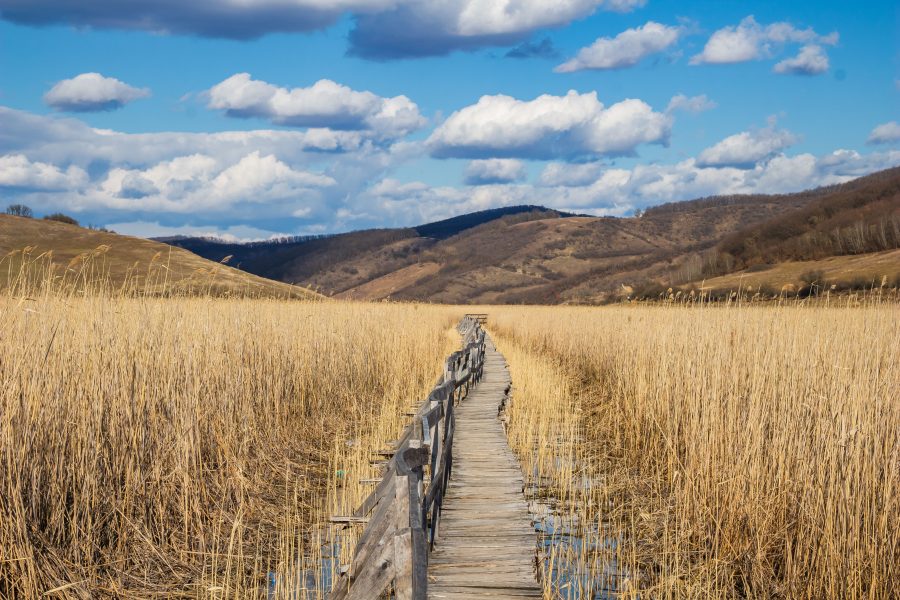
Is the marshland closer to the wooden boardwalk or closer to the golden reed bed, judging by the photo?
the golden reed bed

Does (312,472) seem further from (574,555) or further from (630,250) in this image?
(630,250)

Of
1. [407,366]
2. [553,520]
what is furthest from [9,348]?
[407,366]

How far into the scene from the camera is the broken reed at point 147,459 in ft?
15.5

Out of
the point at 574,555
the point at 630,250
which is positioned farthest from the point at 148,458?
the point at 630,250

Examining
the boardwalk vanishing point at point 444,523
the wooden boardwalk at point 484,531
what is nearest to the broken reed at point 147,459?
the boardwalk vanishing point at point 444,523

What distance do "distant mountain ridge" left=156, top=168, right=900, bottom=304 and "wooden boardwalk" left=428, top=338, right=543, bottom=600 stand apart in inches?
1548

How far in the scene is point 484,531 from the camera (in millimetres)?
6277

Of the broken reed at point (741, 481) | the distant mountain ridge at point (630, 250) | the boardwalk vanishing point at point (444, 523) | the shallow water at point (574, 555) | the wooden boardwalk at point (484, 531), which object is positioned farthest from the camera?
the distant mountain ridge at point (630, 250)

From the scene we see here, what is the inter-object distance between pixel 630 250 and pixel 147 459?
131707 mm

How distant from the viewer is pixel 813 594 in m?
4.76

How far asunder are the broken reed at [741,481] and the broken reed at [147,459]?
8.45 feet

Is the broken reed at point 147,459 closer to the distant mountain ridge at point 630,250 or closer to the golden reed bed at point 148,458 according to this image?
the golden reed bed at point 148,458

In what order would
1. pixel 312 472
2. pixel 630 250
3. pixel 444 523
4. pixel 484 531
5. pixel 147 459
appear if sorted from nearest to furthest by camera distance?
pixel 147 459
pixel 484 531
pixel 444 523
pixel 312 472
pixel 630 250

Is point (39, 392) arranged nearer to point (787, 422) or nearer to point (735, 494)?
point (735, 494)
